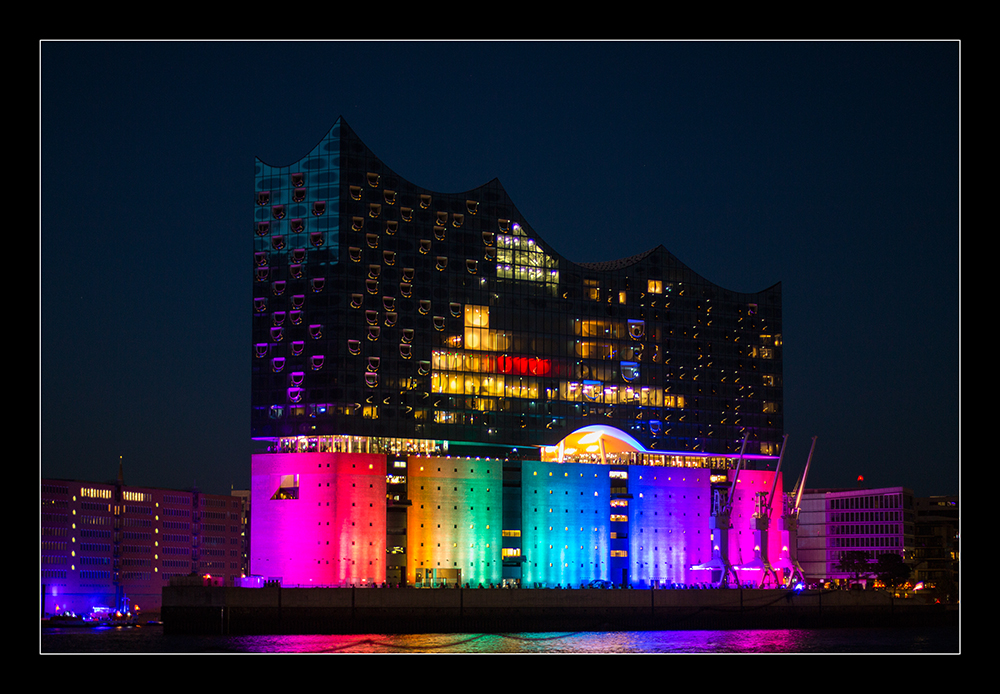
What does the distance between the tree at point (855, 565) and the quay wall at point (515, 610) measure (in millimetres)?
18674

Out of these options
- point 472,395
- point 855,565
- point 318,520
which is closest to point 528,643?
point 318,520

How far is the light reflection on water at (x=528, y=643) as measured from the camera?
Answer: 91.0m

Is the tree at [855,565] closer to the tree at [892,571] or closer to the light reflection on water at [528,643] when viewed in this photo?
the tree at [892,571]

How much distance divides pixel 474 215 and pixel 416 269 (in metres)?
7.85

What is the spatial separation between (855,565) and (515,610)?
5780cm

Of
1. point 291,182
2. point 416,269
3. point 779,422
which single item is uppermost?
point 291,182

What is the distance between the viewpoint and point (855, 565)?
155000 millimetres

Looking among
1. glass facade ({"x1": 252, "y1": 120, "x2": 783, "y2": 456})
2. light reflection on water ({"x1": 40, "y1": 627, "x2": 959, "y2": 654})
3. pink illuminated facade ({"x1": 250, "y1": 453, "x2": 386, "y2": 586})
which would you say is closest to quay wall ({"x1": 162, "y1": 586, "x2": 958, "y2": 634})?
light reflection on water ({"x1": 40, "y1": 627, "x2": 959, "y2": 654})

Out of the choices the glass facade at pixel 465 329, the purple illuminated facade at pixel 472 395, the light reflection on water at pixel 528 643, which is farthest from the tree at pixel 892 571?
the light reflection on water at pixel 528 643

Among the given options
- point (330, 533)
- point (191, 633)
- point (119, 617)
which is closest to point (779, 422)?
point (330, 533)
